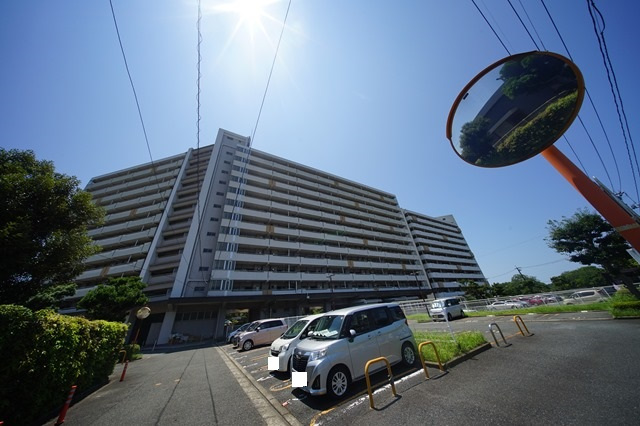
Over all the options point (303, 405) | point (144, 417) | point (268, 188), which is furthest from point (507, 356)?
point (268, 188)

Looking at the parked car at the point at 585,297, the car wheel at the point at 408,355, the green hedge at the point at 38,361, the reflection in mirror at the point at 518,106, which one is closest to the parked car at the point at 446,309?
the parked car at the point at 585,297

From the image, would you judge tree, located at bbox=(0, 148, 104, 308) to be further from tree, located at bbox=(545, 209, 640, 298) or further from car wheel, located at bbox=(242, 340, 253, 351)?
tree, located at bbox=(545, 209, 640, 298)

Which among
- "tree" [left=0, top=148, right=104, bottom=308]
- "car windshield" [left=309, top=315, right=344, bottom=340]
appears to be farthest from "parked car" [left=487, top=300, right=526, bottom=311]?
"tree" [left=0, top=148, right=104, bottom=308]

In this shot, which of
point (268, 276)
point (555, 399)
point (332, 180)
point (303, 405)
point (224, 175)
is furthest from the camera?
point (332, 180)

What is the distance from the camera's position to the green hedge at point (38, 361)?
4.24 meters

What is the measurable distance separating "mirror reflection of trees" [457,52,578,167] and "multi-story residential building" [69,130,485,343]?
21710 millimetres

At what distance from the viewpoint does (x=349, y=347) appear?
16.4ft

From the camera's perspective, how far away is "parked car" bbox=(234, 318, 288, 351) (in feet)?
45.2

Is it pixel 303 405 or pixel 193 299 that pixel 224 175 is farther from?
pixel 303 405

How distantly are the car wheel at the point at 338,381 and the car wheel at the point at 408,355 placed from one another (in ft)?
6.48

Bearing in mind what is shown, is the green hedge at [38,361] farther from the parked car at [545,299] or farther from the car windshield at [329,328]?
the parked car at [545,299]

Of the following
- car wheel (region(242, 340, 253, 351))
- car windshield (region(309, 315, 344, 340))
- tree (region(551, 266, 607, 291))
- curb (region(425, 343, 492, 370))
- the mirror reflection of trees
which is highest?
tree (region(551, 266, 607, 291))

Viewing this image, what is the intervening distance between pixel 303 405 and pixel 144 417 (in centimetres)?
344

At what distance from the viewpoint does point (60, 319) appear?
19.1 feet
